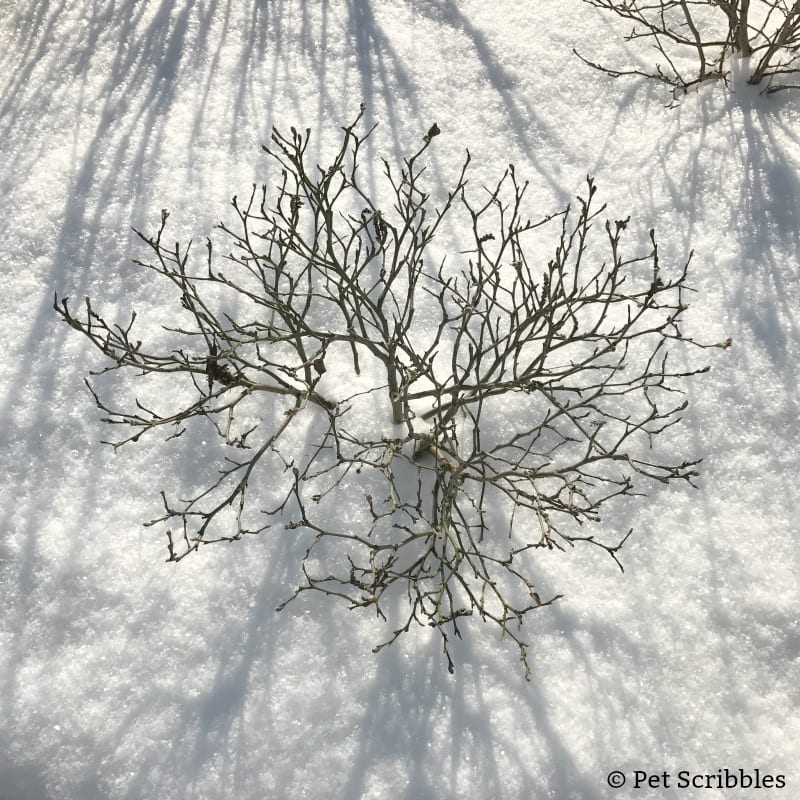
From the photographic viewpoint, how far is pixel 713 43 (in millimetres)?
3098

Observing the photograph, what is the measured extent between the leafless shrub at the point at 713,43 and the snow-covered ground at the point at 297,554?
0.12 m

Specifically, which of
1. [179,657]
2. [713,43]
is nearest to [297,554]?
[179,657]

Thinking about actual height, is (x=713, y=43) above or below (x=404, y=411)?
above

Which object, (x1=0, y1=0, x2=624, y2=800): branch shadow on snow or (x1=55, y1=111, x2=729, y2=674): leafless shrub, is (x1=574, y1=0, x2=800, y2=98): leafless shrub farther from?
(x1=55, y1=111, x2=729, y2=674): leafless shrub

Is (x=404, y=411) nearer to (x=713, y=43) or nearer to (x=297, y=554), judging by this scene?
(x=297, y=554)

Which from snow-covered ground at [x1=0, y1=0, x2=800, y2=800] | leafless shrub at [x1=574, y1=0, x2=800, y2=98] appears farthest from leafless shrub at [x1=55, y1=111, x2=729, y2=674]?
leafless shrub at [x1=574, y1=0, x2=800, y2=98]

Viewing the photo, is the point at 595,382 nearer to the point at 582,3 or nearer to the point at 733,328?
the point at 733,328

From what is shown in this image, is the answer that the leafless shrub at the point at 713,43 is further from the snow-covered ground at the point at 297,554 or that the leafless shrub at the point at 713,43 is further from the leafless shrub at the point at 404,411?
the leafless shrub at the point at 404,411

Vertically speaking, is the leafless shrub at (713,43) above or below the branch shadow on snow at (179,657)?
above

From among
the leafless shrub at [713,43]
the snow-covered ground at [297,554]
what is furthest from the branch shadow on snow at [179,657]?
the leafless shrub at [713,43]

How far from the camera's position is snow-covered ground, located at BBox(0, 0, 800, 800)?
2.03 metres

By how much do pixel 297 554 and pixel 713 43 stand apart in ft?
8.32

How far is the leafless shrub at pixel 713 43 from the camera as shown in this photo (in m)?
3.04

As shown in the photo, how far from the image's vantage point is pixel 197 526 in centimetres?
229
